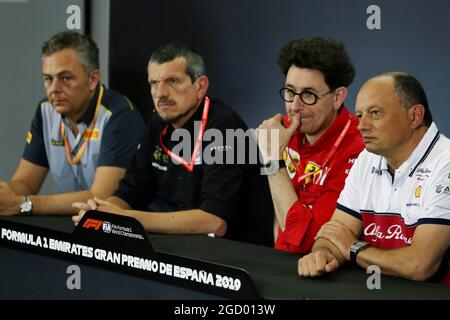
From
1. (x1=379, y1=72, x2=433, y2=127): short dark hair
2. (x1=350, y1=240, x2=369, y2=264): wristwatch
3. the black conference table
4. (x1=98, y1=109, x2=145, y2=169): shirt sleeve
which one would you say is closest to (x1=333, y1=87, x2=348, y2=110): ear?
(x1=379, y1=72, x2=433, y2=127): short dark hair

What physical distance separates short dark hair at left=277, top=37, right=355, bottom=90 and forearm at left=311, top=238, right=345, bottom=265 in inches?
27.9

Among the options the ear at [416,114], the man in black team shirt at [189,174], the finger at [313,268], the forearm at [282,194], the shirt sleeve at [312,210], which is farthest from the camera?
the man in black team shirt at [189,174]

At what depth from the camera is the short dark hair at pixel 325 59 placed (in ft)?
9.72

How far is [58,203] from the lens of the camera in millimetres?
3426

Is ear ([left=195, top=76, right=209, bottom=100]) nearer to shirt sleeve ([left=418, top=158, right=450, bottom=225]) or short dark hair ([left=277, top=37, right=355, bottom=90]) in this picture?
short dark hair ([left=277, top=37, right=355, bottom=90])

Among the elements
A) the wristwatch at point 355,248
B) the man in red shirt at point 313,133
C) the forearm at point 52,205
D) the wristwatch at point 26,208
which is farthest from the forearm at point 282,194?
the wristwatch at point 26,208

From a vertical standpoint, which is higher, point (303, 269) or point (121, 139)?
point (121, 139)

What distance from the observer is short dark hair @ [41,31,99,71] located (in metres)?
3.74

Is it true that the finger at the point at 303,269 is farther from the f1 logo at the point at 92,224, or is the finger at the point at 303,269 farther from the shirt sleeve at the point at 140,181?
the shirt sleeve at the point at 140,181

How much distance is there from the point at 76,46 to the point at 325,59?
1.30 m

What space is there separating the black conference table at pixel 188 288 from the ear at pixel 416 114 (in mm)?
471

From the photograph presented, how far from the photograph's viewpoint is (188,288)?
7.52ft

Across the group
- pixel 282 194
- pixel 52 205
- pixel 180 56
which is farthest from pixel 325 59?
pixel 52 205

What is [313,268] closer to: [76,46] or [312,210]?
[312,210]
